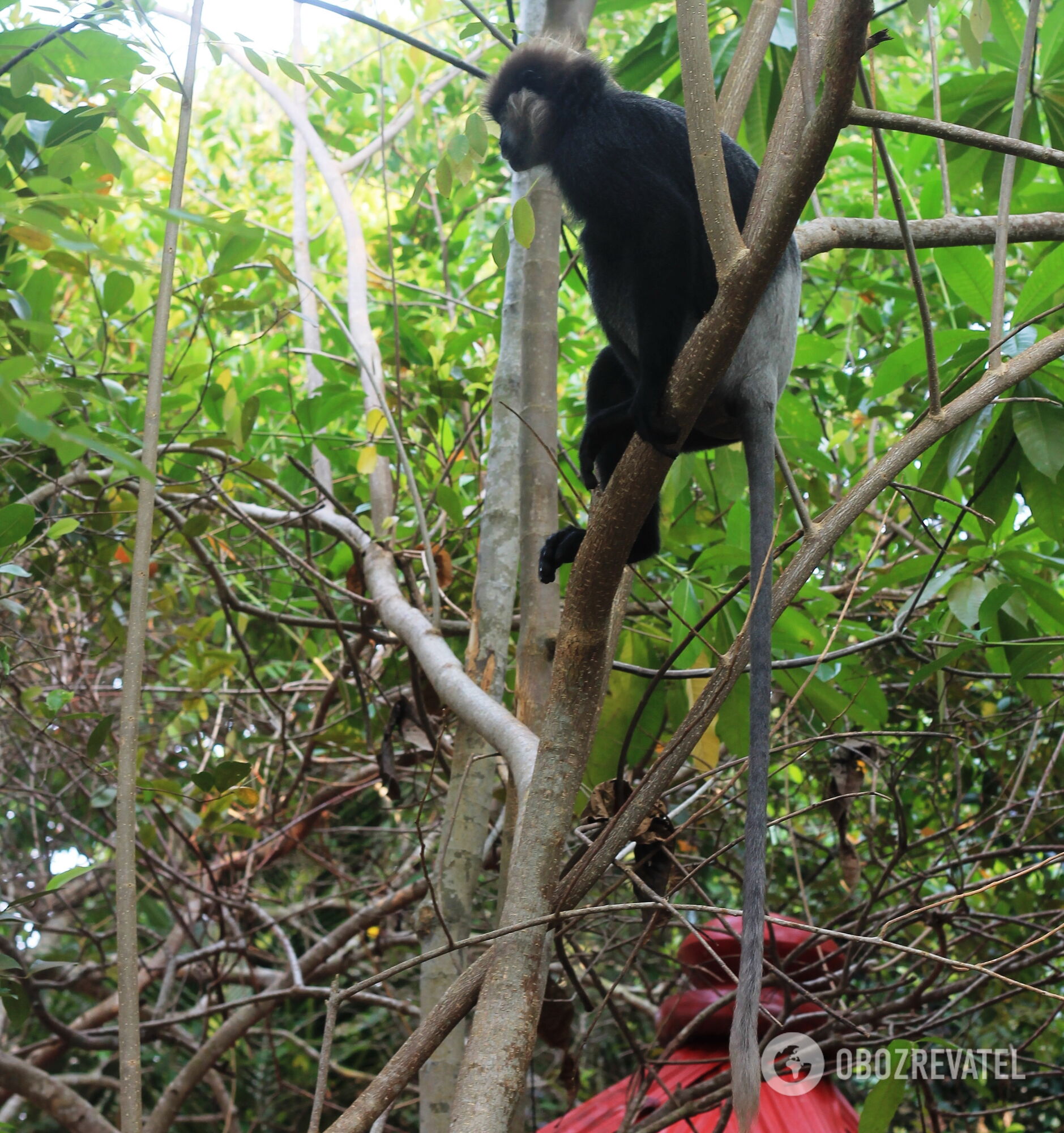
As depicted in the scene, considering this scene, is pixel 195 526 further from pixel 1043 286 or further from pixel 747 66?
pixel 1043 286

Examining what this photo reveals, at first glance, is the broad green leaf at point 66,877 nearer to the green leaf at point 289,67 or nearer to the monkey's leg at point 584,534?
the monkey's leg at point 584,534

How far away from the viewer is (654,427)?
4.35 ft

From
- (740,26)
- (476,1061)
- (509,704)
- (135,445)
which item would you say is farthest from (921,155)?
(476,1061)

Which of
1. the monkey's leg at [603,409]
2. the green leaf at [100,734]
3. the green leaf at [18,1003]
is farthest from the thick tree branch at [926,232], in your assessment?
the green leaf at [18,1003]

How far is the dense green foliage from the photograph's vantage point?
176cm

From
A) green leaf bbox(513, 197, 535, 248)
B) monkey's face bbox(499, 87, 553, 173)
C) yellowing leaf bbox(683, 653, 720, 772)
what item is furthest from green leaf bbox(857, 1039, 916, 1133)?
monkey's face bbox(499, 87, 553, 173)

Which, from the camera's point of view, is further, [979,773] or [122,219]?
[122,219]

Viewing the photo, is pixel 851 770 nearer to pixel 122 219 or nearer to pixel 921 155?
pixel 921 155

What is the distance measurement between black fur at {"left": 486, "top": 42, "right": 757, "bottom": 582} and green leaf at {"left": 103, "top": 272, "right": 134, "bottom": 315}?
0.81 m

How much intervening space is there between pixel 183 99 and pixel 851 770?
176 cm

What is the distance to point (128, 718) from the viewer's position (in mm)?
1008

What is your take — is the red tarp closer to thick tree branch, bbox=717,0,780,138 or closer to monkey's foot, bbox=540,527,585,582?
monkey's foot, bbox=540,527,585,582

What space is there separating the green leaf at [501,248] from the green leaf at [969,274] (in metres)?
0.87

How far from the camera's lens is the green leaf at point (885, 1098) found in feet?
5.15
